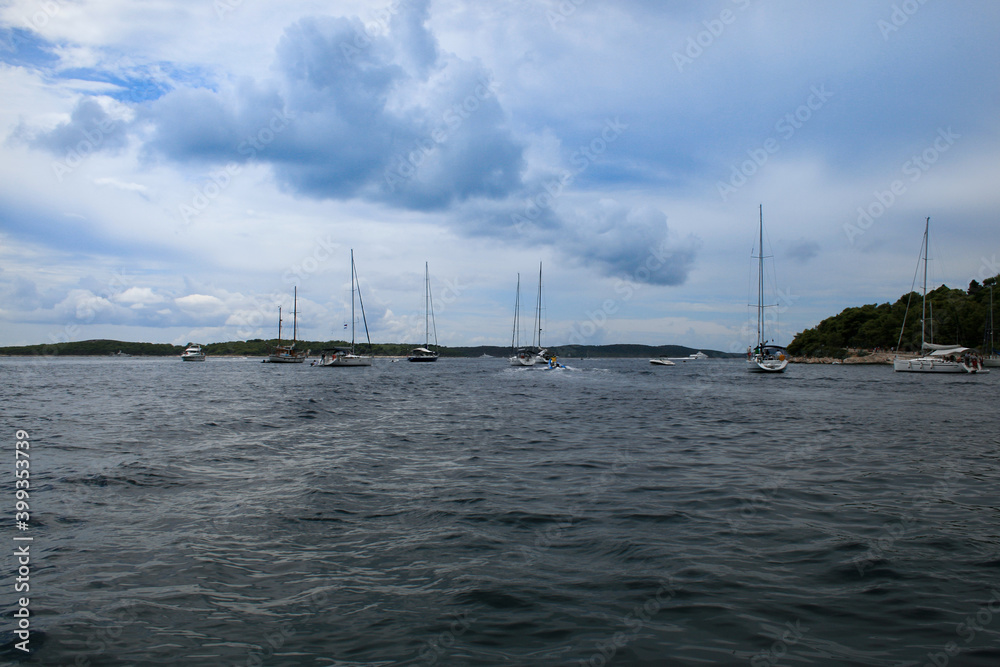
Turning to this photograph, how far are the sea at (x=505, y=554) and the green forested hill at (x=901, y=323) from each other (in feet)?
335

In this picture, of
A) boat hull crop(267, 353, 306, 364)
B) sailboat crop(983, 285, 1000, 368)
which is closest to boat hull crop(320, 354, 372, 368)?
boat hull crop(267, 353, 306, 364)

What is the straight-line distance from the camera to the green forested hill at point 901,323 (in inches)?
4245

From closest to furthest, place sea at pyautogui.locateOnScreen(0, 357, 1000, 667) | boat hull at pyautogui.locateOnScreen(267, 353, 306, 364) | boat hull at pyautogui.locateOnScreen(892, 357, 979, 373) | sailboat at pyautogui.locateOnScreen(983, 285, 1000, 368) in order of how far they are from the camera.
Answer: sea at pyautogui.locateOnScreen(0, 357, 1000, 667) → boat hull at pyautogui.locateOnScreen(892, 357, 979, 373) → sailboat at pyautogui.locateOnScreen(983, 285, 1000, 368) → boat hull at pyautogui.locateOnScreen(267, 353, 306, 364)

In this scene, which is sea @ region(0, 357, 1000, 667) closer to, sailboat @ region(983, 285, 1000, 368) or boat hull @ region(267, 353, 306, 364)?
sailboat @ region(983, 285, 1000, 368)

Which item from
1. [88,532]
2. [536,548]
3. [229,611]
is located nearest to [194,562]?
[229,611]

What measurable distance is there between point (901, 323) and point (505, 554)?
488 ft

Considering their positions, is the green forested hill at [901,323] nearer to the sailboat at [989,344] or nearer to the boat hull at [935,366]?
the sailboat at [989,344]

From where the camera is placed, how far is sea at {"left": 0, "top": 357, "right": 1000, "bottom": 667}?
5.54m

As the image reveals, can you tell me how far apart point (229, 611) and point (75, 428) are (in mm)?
20926

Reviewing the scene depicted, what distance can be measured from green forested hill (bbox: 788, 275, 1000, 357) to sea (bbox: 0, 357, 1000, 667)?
102m

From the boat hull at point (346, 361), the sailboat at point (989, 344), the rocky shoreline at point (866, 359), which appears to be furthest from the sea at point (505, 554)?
the rocky shoreline at point (866, 359)

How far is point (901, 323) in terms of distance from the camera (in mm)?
124812

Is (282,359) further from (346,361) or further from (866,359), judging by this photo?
(866,359)

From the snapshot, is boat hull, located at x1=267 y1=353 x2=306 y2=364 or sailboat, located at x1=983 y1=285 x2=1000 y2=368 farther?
boat hull, located at x1=267 y1=353 x2=306 y2=364
